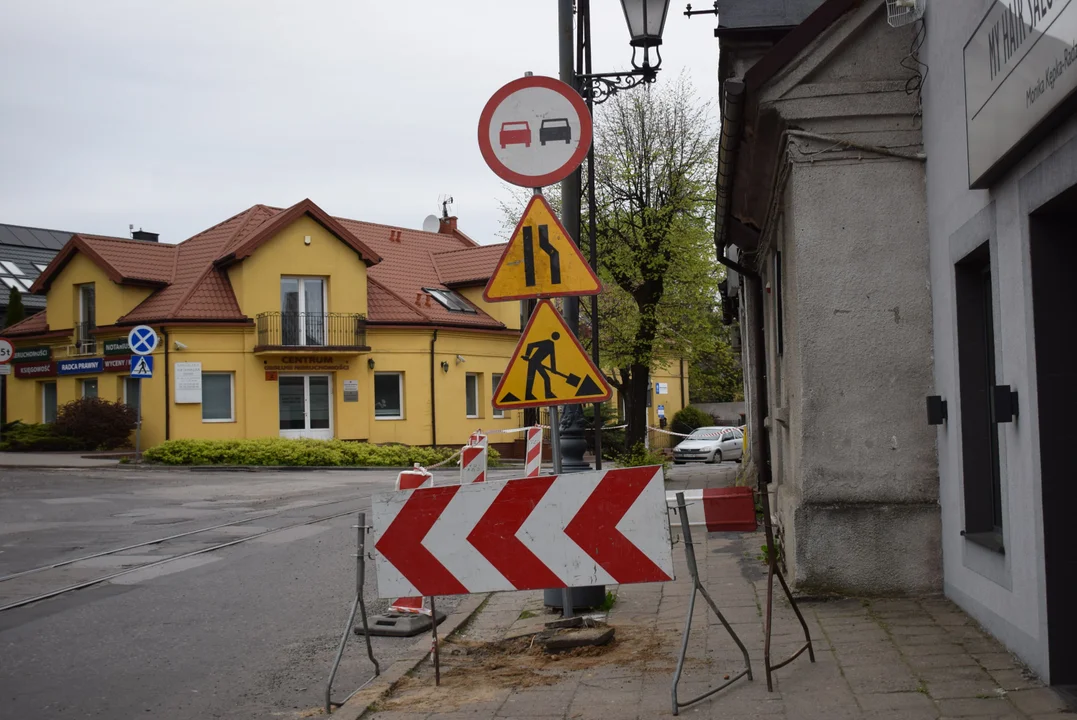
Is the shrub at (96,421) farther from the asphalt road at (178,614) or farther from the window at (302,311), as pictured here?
the asphalt road at (178,614)

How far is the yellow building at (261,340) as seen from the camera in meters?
34.6

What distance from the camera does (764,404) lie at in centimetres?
1598

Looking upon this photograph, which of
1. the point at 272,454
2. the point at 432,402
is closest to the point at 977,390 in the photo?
the point at 272,454

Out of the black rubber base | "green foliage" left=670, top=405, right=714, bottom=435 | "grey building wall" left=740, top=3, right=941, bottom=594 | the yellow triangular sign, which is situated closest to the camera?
the yellow triangular sign

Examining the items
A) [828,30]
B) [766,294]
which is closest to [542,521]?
[828,30]

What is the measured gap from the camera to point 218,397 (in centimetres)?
3503

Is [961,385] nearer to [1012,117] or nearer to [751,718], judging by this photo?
[1012,117]

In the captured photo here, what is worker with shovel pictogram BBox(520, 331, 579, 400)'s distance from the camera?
6586 mm

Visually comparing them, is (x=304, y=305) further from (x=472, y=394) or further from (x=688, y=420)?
(x=688, y=420)

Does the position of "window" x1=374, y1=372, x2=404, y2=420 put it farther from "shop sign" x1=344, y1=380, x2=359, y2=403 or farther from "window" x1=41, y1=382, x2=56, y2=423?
"window" x1=41, y1=382, x2=56, y2=423

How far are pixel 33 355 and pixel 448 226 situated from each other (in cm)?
1706

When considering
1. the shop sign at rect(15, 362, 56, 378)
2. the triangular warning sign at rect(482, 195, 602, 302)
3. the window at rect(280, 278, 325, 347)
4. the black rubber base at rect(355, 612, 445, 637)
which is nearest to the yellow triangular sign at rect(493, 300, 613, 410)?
the triangular warning sign at rect(482, 195, 602, 302)

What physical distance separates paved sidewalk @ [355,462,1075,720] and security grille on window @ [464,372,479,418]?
31.5m

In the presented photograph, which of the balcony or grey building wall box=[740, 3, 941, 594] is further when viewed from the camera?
the balcony
